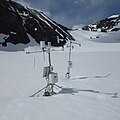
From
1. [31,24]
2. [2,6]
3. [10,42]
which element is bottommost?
[10,42]

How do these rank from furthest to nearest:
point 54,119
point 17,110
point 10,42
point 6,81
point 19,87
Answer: point 10,42, point 6,81, point 19,87, point 17,110, point 54,119

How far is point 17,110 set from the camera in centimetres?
666

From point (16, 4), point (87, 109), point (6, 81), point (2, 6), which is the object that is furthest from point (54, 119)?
point (16, 4)

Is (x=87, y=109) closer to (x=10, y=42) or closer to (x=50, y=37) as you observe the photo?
(x=10, y=42)

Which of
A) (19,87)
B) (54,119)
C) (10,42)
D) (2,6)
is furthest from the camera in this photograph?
(2,6)

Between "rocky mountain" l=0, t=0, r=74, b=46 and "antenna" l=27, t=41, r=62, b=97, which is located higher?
"rocky mountain" l=0, t=0, r=74, b=46

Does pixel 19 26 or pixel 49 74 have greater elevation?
pixel 19 26

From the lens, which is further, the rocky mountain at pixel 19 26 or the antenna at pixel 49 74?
the rocky mountain at pixel 19 26

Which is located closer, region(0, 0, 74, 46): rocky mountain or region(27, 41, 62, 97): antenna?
region(27, 41, 62, 97): antenna

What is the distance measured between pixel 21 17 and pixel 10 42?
2296 centimetres

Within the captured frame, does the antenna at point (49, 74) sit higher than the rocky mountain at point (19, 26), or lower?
lower

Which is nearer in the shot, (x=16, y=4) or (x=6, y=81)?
(x=6, y=81)

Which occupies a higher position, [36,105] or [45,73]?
[45,73]

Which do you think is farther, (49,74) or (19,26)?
(19,26)
